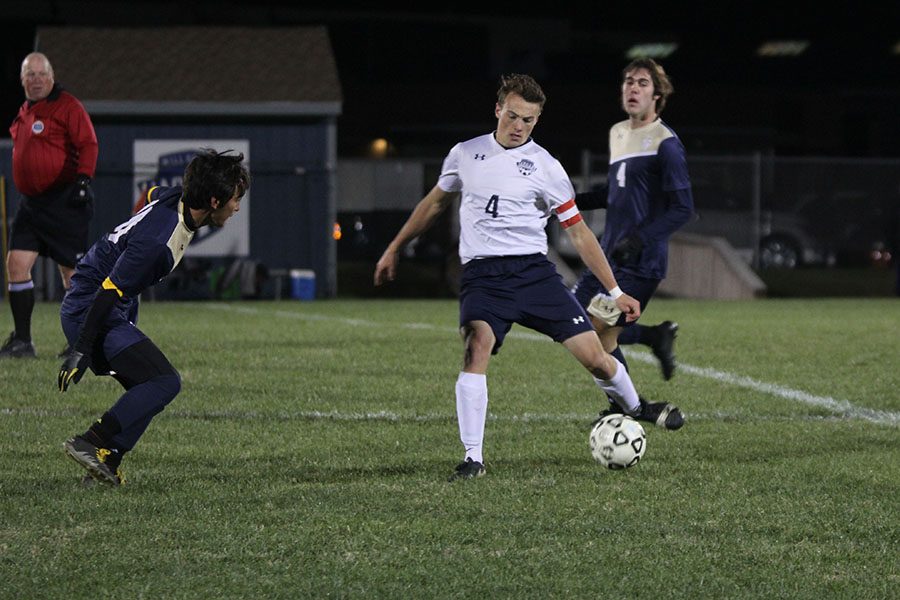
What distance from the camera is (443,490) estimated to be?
20.3 ft

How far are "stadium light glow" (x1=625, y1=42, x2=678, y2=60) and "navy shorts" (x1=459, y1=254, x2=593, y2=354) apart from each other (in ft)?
154

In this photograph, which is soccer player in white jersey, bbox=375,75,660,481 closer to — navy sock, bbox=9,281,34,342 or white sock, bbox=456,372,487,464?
white sock, bbox=456,372,487,464

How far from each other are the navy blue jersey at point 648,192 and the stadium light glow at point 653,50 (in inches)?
1779

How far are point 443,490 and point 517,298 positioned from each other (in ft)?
3.41

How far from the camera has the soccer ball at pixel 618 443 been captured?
6656 millimetres

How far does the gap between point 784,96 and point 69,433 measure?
4468 cm

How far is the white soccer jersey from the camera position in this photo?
6.71 m

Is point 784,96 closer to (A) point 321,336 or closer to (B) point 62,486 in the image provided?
(A) point 321,336

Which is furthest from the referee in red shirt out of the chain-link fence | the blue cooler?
the chain-link fence

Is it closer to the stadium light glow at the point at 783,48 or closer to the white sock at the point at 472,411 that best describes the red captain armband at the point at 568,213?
the white sock at the point at 472,411

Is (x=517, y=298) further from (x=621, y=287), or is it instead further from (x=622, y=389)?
(x=621, y=287)

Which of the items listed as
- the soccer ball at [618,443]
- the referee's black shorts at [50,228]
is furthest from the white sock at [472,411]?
the referee's black shorts at [50,228]

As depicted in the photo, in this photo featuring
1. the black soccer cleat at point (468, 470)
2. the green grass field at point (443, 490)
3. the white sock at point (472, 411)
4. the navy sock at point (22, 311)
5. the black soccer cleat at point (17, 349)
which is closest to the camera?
the green grass field at point (443, 490)

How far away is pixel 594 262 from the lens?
22.4 feet
